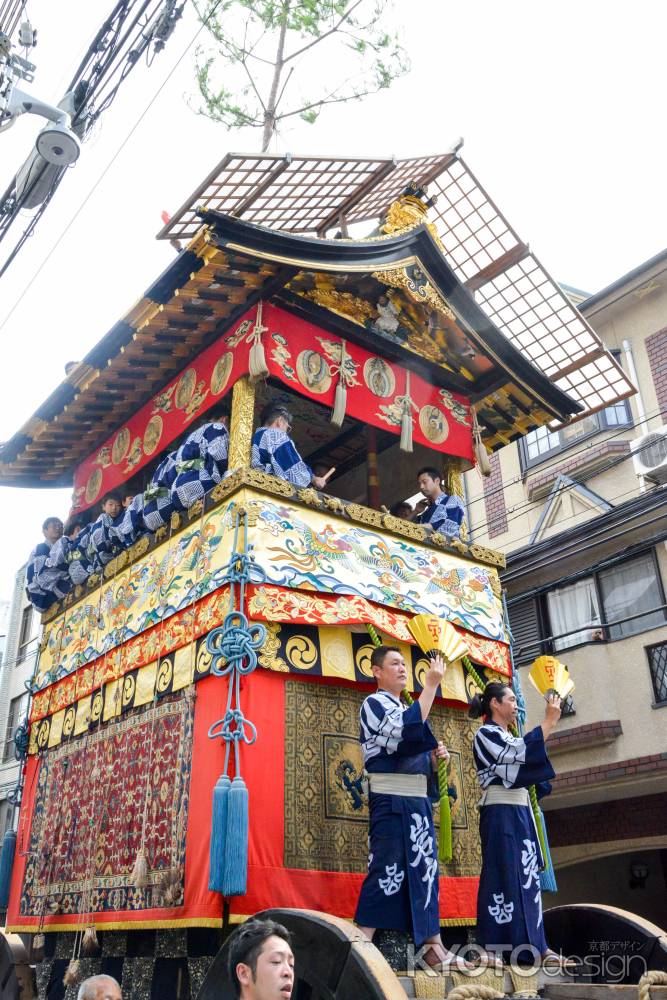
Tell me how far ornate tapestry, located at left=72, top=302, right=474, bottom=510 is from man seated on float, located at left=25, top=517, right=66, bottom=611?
1.80 feet

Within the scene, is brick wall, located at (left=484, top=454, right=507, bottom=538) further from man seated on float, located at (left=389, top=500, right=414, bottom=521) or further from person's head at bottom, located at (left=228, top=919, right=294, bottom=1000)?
person's head at bottom, located at (left=228, top=919, right=294, bottom=1000)

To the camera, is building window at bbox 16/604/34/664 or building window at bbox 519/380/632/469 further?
building window at bbox 16/604/34/664

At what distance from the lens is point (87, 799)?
21.8 ft

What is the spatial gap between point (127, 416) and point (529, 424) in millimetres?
4026

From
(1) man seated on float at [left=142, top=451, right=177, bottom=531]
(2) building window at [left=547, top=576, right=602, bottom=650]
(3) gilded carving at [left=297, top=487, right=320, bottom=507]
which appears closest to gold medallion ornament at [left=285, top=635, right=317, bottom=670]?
(3) gilded carving at [left=297, top=487, right=320, bottom=507]

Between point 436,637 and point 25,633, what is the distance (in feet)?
76.3

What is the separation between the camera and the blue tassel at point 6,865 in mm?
7480

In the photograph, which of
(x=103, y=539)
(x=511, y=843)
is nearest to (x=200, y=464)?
(x=103, y=539)

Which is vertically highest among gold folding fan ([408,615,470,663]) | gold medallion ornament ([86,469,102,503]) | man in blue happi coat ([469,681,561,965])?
gold medallion ornament ([86,469,102,503])

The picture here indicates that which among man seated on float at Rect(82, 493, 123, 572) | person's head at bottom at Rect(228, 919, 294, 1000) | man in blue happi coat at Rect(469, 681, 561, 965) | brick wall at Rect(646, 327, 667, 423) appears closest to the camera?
person's head at bottom at Rect(228, 919, 294, 1000)

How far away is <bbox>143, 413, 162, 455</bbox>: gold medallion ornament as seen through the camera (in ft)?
25.2

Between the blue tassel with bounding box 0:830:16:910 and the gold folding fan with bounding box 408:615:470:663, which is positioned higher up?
the gold folding fan with bounding box 408:615:470:663

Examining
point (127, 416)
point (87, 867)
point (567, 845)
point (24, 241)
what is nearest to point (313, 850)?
point (87, 867)

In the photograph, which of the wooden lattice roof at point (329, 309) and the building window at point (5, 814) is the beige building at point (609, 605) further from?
the building window at point (5, 814)
